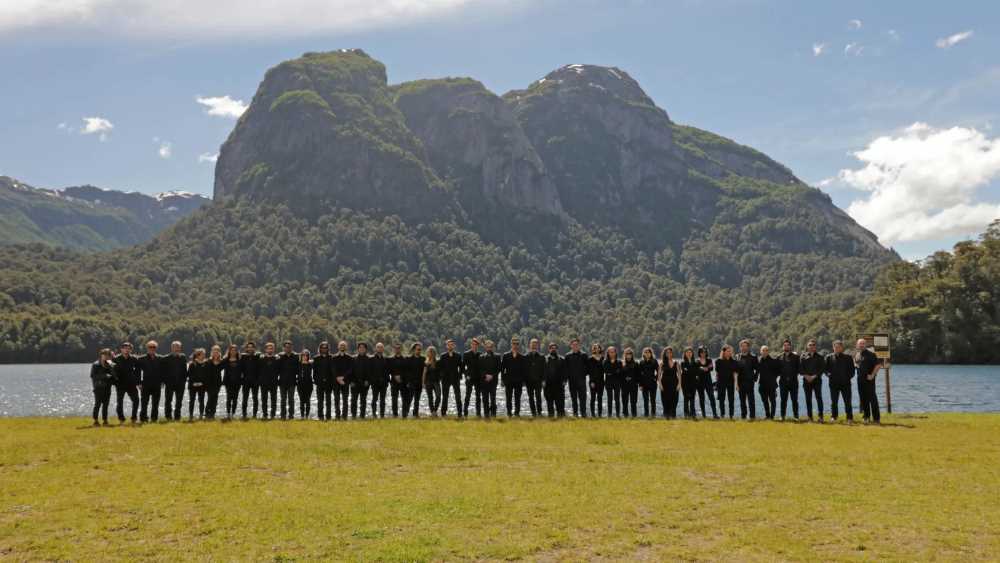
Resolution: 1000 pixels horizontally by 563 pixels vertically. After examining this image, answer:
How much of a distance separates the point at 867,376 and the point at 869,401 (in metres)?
0.94

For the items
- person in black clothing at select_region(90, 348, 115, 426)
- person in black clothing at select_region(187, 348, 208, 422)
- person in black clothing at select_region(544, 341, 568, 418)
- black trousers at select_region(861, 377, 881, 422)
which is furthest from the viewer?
person in black clothing at select_region(544, 341, 568, 418)

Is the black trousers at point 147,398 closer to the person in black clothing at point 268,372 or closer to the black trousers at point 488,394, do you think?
the person in black clothing at point 268,372

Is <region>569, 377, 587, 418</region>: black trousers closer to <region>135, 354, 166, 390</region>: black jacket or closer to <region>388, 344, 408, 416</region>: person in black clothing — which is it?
<region>388, 344, 408, 416</region>: person in black clothing

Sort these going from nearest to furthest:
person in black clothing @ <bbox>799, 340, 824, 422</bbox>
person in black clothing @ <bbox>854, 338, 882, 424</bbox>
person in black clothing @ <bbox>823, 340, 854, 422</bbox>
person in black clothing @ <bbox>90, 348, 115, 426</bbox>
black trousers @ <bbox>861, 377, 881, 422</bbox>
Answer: person in black clothing @ <bbox>90, 348, 115, 426</bbox> < black trousers @ <bbox>861, 377, 881, 422</bbox> < person in black clothing @ <bbox>854, 338, 882, 424</bbox> < person in black clothing @ <bbox>823, 340, 854, 422</bbox> < person in black clothing @ <bbox>799, 340, 824, 422</bbox>

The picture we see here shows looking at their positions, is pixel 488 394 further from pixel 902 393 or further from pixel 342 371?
pixel 902 393

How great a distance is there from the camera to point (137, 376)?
2806cm

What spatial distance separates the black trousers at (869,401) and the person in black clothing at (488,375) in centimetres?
1232

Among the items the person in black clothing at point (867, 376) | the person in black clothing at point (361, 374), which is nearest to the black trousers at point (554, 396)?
the person in black clothing at point (361, 374)

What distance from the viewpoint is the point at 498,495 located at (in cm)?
1496

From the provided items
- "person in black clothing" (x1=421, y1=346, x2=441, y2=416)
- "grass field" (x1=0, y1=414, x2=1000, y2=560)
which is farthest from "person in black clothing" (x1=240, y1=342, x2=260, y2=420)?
"person in black clothing" (x1=421, y1=346, x2=441, y2=416)

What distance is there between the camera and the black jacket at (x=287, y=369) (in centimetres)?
2933

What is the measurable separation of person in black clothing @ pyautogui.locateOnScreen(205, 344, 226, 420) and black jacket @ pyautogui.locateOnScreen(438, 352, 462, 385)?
25.0 feet

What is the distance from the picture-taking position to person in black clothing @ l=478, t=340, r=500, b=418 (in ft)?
94.5

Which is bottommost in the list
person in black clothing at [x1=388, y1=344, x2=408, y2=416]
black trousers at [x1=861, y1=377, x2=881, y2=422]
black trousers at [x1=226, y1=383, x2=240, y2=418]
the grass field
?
the grass field
